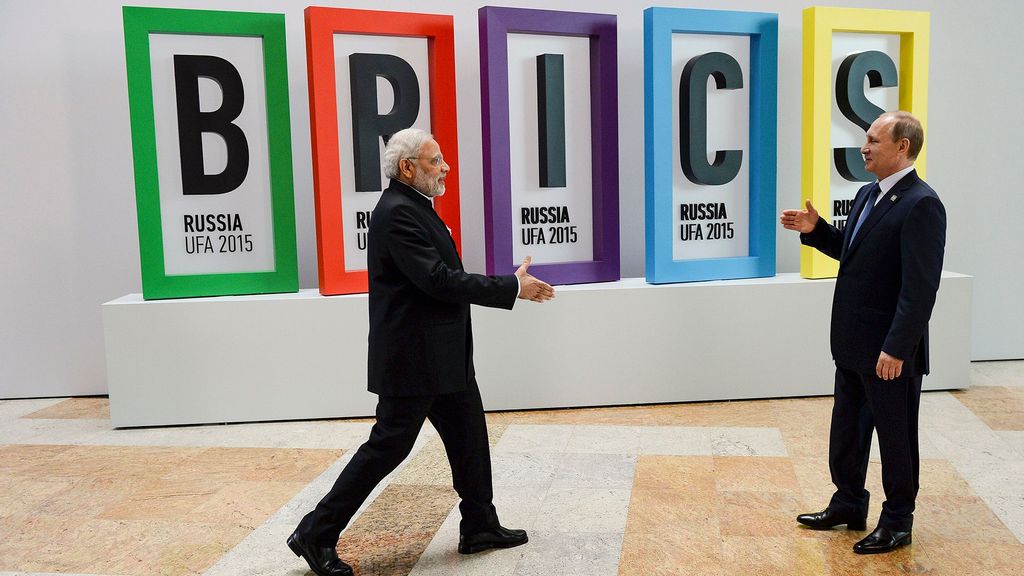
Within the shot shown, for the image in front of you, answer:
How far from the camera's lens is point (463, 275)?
279 cm

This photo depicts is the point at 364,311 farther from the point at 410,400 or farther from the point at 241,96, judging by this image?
the point at 410,400

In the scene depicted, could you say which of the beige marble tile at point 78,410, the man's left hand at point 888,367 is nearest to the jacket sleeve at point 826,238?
the man's left hand at point 888,367

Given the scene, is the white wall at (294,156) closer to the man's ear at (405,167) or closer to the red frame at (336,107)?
the red frame at (336,107)

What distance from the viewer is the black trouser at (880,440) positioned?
2.96 meters

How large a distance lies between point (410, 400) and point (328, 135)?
7.24ft

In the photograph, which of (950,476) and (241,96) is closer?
(950,476)

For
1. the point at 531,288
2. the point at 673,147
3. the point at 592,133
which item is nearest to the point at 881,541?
the point at 531,288

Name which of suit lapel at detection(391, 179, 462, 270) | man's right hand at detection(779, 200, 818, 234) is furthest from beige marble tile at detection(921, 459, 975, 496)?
suit lapel at detection(391, 179, 462, 270)

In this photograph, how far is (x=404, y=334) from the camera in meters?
2.83

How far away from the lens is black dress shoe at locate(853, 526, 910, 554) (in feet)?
9.86

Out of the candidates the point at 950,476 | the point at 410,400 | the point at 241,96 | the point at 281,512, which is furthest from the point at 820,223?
the point at 241,96

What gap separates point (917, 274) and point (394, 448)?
66.0 inches

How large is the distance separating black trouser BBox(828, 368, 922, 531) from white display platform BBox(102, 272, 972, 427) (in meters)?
1.75

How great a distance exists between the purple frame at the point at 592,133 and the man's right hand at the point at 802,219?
179 cm
